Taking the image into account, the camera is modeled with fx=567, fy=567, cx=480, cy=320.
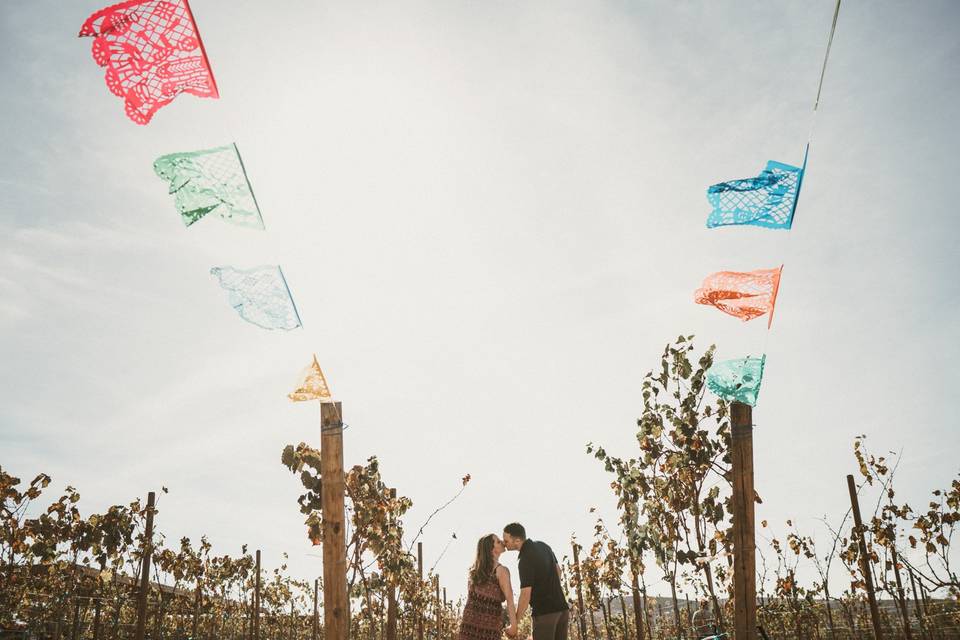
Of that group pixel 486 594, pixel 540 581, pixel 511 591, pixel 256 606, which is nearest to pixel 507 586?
pixel 511 591

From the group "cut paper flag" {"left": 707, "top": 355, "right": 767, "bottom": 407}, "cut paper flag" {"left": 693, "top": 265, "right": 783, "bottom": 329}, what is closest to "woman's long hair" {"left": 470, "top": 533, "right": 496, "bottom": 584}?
"cut paper flag" {"left": 707, "top": 355, "right": 767, "bottom": 407}

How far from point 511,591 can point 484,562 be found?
0.94ft

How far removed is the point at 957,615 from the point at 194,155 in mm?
16865

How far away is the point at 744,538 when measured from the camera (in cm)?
393

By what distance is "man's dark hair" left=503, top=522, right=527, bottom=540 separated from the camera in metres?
4.64

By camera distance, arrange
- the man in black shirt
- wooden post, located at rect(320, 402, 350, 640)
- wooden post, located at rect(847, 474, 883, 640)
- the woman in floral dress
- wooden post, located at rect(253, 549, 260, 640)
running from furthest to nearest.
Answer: wooden post, located at rect(253, 549, 260, 640), wooden post, located at rect(847, 474, 883, 640), the man in black shirt, the woman in floral dress, wooden post, located at rect(320, 402, 350, 640)

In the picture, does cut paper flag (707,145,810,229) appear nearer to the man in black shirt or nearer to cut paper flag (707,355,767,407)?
cut paper flag (707,355,767,407)

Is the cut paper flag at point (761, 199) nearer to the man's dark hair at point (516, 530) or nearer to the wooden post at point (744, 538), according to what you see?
the wooden post at point (744, 538)

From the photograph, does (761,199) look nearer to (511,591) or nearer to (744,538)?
(744,538)

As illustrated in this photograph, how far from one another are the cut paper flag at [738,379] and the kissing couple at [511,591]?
1913 mm

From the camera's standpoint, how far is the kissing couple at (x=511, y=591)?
14.2 feet

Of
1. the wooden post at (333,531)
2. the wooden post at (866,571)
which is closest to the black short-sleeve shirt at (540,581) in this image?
the wooden post at (333,531)

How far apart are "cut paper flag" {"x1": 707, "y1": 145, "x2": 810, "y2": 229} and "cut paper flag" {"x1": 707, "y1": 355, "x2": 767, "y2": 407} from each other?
968 mm

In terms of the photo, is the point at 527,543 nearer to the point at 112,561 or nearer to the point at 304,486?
the point at 304,486
